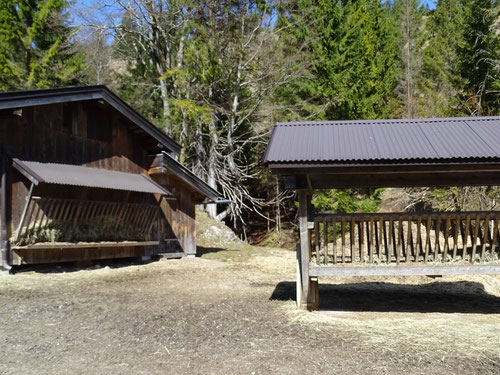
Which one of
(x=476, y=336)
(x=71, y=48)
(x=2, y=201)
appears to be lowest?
(x=476, y=336)

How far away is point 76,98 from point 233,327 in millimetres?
A: 8141

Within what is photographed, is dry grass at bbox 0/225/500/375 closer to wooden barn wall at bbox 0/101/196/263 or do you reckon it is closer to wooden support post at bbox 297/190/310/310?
wooden support post at bbox 297/190/310/310

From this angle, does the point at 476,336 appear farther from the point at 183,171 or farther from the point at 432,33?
the point at 432,33

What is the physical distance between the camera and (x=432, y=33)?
48062 millimetres

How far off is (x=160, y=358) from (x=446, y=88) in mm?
30042

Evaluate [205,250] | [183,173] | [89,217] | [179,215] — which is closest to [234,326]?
[89,217]

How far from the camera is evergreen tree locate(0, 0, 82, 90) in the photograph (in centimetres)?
2621

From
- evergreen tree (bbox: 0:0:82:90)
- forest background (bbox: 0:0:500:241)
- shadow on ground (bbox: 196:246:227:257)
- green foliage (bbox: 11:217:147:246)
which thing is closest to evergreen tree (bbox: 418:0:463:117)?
forest background (bbox: 0:0:500:241)

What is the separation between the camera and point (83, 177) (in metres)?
11.5

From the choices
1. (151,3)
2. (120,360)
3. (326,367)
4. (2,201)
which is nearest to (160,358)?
(120,360)

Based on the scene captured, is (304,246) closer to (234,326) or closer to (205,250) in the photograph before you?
(234,326)

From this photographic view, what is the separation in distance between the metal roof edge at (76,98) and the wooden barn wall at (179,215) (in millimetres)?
1236

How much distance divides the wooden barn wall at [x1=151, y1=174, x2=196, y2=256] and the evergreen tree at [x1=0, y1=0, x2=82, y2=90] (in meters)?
14.7

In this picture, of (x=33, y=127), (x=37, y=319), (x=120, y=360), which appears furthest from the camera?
(x=33, y=127)
